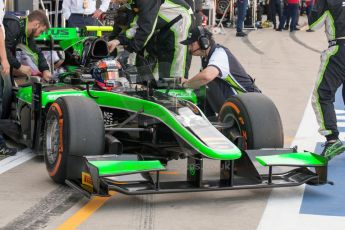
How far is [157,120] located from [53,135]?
876 millimetres

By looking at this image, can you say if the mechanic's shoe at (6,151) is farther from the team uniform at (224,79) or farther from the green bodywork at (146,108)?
the team uniform at (224,79)

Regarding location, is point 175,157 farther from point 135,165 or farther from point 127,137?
point 135,165

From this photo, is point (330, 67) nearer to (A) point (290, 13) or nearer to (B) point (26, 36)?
(B) point (26, 36)

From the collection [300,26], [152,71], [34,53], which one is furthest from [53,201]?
[300,26]

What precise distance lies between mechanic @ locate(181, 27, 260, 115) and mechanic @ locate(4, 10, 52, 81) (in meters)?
1.71

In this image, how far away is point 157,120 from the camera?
6648mm

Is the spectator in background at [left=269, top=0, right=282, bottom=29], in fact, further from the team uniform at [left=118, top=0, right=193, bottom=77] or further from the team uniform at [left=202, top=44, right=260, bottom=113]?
the team uniform at [left=202, top=44, right=260, bottom=113]

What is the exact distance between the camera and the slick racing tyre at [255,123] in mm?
6691

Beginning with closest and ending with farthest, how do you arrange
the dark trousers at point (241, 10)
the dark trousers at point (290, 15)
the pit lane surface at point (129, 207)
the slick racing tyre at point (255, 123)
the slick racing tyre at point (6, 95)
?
1. the pit lane surface at point (129, 207)
2. the slick racing tyre at point (255, 123)
3. the slick racing tyre at point (6, 95)
4. the dark trousers at point (241, 10)
5. the dark trousers at point (290, 15)

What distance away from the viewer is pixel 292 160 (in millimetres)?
6414

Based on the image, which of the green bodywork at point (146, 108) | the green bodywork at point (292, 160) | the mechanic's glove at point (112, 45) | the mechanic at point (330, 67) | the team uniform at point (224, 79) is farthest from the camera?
the mechanic's glove at point (112, 45)

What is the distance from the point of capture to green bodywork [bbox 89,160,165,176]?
19.3ft

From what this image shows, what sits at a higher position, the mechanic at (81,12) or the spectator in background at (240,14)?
the mechanic at (81,12)

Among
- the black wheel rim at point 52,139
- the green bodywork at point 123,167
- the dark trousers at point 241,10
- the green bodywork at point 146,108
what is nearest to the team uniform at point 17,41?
the green bodywork at point 146,108
